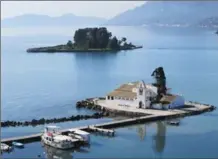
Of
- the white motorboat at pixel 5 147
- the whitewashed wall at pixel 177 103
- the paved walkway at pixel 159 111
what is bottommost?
the white motorboat at pixel 5 147

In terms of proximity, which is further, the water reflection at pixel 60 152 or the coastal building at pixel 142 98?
the coastal building at pixel 142 98

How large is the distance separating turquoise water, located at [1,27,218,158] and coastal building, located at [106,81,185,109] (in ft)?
6.04

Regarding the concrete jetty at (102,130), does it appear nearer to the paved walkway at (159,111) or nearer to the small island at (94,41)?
the paved walkway at (159,111)

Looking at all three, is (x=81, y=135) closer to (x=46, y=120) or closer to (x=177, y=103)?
(x=46, y=120)

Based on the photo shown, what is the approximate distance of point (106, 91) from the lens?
3894 centimetres

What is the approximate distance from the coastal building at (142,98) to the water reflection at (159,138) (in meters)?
2.58

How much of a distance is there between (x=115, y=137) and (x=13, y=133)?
5086 millimetres

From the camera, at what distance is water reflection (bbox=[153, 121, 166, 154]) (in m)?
22.4

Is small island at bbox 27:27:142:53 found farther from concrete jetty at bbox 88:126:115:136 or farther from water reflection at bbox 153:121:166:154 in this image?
concrete jetty at bbox 88:126:115:136

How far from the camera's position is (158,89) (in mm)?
30375

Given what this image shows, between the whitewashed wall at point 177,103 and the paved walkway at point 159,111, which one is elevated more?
the whitewashed wall at point 177,103

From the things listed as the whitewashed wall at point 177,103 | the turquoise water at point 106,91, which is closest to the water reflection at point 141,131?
the turquoise water at point 106,91

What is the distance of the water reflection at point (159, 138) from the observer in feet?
73.6

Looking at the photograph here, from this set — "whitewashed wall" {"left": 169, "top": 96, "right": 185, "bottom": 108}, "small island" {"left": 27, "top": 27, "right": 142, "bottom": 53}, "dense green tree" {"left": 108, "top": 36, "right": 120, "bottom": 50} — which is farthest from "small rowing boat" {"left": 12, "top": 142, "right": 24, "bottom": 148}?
"dense green tree" {"left": 108, "top": 36, "right": 120, "bottom": 50}
